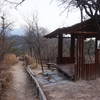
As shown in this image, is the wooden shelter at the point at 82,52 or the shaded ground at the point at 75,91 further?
the wooden shelter at the point at 82,52

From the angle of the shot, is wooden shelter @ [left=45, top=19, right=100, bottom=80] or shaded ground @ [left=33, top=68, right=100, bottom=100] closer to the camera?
shaded ground @ [left=33, top=68, right=100, bottom=100]

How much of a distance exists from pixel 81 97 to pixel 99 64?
3.27 meters

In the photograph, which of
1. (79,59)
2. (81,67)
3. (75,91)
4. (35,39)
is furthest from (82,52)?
(35,39)

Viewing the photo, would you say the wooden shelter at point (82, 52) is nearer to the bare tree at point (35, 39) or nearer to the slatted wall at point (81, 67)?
the slatted wall at point (81, 67)

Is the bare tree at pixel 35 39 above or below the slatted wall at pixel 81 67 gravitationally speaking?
above

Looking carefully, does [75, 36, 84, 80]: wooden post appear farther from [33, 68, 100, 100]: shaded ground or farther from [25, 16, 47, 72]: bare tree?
[25, 16, 47, 72]: bare tree

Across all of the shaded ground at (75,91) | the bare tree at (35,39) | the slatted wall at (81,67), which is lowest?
the shaded ground at (75,91)

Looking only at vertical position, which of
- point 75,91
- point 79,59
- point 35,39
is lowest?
point 75,91

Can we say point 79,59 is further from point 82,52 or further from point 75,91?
point 75,91

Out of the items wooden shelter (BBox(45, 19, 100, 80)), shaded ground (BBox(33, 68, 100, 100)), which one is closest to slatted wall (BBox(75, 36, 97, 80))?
wooden shelter (BBox(45, 19, 100, 80))

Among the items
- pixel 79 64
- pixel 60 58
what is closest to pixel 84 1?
pixel 79 64

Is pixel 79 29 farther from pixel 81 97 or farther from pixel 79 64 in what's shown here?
pixel 81 97

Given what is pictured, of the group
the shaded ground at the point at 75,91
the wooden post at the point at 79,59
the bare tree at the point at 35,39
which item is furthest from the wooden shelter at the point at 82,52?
the bare tree at the point at 35,39

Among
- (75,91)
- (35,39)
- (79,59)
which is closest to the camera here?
(75,91)
